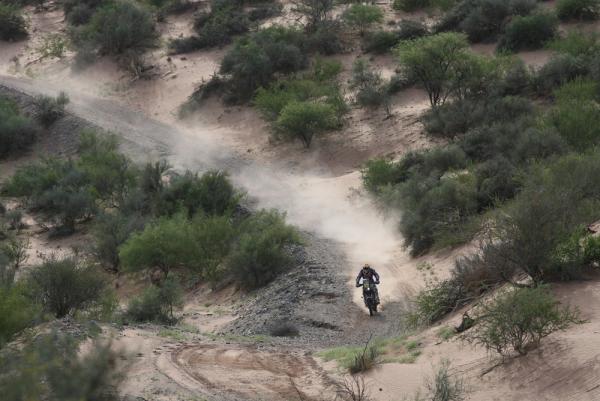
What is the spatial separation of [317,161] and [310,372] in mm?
26164

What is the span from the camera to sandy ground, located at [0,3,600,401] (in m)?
13.1

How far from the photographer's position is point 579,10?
4741 centimetres

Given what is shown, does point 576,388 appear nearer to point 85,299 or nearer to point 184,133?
point 85,299

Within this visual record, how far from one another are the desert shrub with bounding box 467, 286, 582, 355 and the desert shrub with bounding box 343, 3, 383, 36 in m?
39.8

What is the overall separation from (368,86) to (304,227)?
16.2 m

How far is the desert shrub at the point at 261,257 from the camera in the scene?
976 inches

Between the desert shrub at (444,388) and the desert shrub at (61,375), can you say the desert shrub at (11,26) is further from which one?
the desert shrub at (61,375)

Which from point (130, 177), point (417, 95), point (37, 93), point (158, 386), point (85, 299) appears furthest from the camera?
point (37, 93)

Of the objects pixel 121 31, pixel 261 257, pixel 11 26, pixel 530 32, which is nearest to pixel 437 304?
pixel 261 257

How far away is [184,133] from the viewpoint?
46.2 metres

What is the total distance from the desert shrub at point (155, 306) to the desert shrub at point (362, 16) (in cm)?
3290

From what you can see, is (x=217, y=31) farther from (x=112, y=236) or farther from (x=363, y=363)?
(x=363, y=363)

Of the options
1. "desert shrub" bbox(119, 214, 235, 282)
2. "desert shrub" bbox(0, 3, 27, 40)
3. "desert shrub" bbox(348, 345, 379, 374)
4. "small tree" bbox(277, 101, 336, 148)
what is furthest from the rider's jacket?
"desert shrub" bbox(0, 3, 27, 40)

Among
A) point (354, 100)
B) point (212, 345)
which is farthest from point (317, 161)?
point (212, 345)
